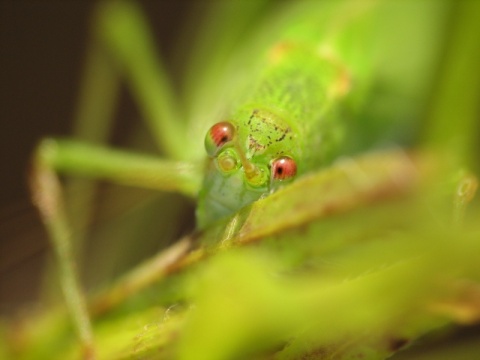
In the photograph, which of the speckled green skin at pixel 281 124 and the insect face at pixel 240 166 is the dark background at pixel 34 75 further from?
the insect face at pixel 240 166

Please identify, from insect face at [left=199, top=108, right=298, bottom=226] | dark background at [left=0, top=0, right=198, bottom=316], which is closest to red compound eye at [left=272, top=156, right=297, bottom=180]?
insect face at [left=199, top=108, right=298, bottom=226]

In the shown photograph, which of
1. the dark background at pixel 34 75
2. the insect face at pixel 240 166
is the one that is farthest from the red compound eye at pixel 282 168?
the dark background at pixel 34 75

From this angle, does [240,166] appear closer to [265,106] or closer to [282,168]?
[282,168]

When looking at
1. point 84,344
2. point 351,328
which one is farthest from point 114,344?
point 351,328

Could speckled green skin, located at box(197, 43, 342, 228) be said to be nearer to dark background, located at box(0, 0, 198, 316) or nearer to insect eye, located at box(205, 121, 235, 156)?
insect eye, located at box(205, 121, 235, 156)

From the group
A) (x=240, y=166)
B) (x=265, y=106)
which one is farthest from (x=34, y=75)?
(x=240, y=166)

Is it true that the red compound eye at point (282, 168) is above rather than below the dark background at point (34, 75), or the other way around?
below

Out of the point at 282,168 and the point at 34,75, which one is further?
the point at 34,75
